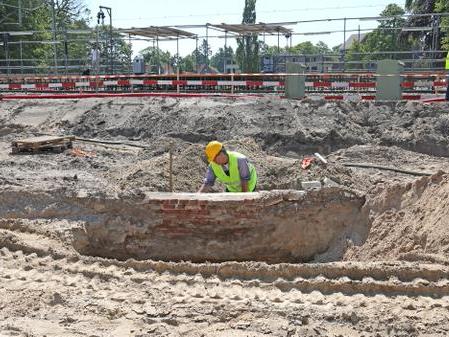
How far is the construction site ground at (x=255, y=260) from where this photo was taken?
4.39 m

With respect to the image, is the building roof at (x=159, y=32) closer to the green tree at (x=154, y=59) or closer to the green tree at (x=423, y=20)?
the green tree at (x=154, y=59)

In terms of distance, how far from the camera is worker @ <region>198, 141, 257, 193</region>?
7477 mm

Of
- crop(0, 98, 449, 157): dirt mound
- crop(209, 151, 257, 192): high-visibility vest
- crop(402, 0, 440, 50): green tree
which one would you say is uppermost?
crop(402, 0, 440, 50): green tree

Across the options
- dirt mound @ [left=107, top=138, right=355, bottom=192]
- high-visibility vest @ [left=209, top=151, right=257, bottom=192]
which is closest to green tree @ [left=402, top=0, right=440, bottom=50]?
dirt mound @ [left=107, top=138, right=355, bottom=192]

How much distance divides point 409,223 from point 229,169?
2.62 metres

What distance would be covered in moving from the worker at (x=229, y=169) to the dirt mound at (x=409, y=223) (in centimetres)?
177

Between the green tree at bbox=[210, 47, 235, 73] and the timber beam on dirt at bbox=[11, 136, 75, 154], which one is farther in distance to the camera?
the green tree at bbox=[210, 47, 235, 73]

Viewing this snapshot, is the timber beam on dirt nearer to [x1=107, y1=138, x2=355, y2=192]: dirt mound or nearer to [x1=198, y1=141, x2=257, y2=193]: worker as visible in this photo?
[x1=107, y1=138, x2=355, y2=192]: dirt mound

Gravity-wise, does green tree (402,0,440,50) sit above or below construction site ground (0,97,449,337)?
above

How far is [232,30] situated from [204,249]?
52.3ft

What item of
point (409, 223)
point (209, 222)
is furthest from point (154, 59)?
point (409, 223)

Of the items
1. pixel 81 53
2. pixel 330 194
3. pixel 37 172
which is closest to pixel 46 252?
pixel 330 194

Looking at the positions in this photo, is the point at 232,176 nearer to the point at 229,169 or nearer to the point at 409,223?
the point at 229,169

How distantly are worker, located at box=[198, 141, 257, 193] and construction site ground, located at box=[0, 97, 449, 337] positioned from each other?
1.17 metres
